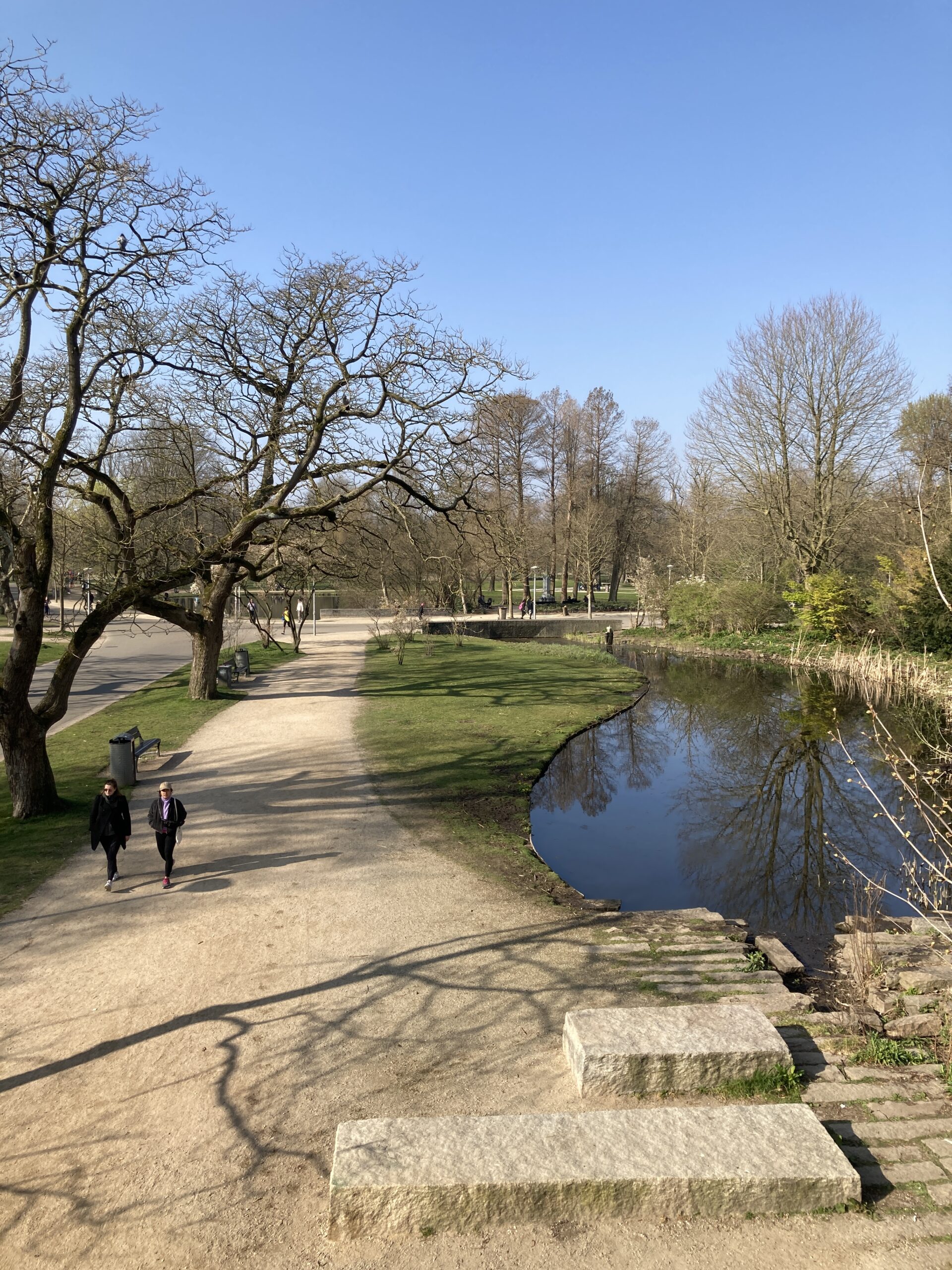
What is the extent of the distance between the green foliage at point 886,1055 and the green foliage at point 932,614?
2139 cm

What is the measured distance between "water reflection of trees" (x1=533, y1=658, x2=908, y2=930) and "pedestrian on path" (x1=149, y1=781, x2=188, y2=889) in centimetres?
632

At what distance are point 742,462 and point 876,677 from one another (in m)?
17.9

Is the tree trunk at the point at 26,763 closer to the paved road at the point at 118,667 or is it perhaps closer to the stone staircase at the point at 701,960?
Answer: the paved road at the point at 118,667

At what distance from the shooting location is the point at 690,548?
5362 cm

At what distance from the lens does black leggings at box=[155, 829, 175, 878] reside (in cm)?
881

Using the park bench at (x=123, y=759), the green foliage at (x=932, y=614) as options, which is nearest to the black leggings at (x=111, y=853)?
the park bench at (x=123, y=759)

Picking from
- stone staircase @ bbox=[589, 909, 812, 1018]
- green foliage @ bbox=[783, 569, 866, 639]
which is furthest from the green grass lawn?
green foliage @ bbox=[783, 569, 866, 639]

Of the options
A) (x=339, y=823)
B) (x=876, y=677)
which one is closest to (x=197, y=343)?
(x=339, y=823)

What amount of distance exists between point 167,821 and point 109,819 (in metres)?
0.63

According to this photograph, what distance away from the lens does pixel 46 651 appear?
1163 inches

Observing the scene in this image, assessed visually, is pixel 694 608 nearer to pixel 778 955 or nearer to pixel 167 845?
pixel 778 955

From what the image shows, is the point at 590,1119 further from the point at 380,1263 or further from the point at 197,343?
the point at 197,343

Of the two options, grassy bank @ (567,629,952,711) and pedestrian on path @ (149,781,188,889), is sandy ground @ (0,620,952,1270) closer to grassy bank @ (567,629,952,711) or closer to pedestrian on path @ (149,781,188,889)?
pedestrian on path @ (149,781,188,889)

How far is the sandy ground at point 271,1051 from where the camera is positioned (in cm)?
405
